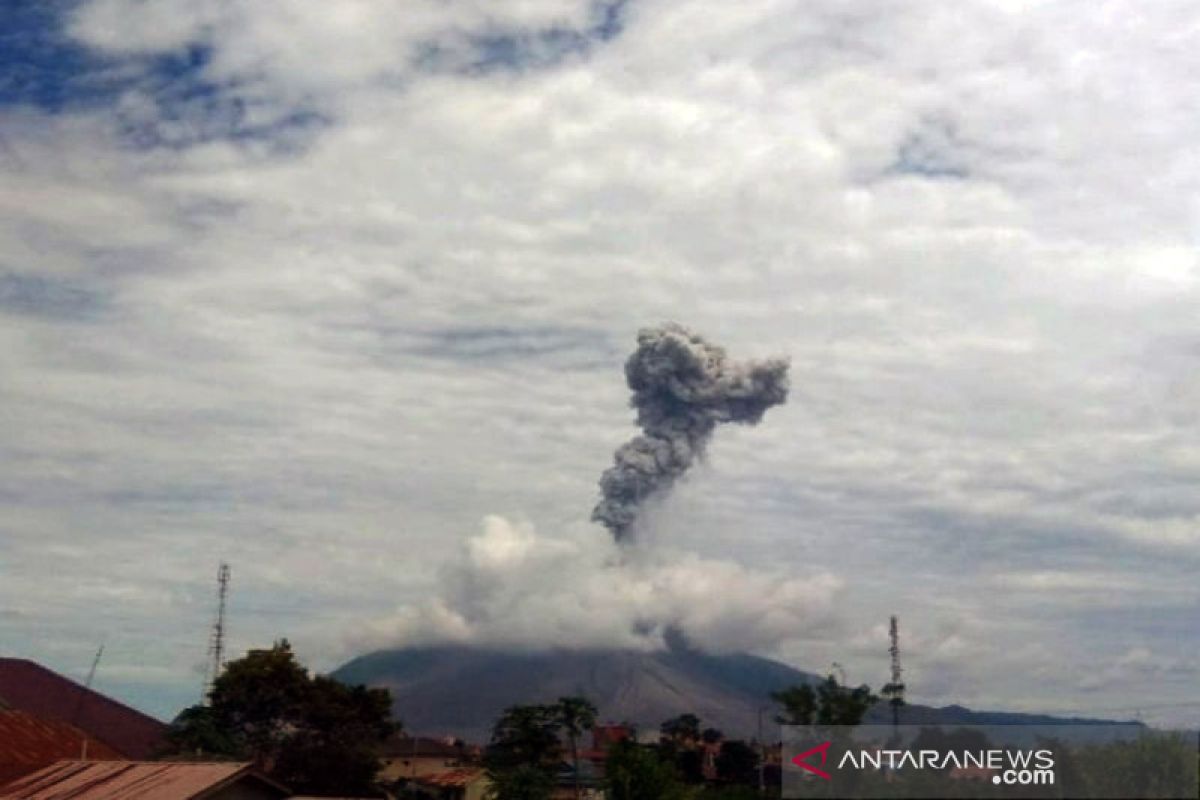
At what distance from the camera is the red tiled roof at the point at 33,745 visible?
72688mm

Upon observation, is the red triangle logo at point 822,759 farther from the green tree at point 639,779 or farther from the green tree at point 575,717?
the green tree at point 575,717

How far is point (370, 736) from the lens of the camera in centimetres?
9531

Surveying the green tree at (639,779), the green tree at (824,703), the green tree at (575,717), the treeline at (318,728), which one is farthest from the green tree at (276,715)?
the green tree at (824,703)

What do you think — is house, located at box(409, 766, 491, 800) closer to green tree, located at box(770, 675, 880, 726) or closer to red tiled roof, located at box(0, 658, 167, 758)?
red tiled roof, located at box(0, 658, 167, 758)

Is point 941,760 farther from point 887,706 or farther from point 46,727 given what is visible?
point 46,727

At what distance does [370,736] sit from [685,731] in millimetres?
34675

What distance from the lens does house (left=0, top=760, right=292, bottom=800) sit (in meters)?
54.3

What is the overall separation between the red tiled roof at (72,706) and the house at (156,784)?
56.2 meters

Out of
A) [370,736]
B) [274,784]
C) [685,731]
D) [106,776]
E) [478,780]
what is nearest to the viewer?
[274,784]

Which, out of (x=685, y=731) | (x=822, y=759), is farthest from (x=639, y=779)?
(x=685, y=731)

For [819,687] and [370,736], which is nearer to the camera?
[819,687]

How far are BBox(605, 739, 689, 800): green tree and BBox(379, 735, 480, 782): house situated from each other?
64.4 metres

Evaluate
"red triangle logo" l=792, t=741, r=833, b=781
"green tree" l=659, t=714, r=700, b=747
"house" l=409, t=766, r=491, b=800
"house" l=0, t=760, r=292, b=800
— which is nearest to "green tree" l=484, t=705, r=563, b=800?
"house" l=409, t=766, r=491, b=800

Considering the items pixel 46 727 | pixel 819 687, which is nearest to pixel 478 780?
pixel 46 727
